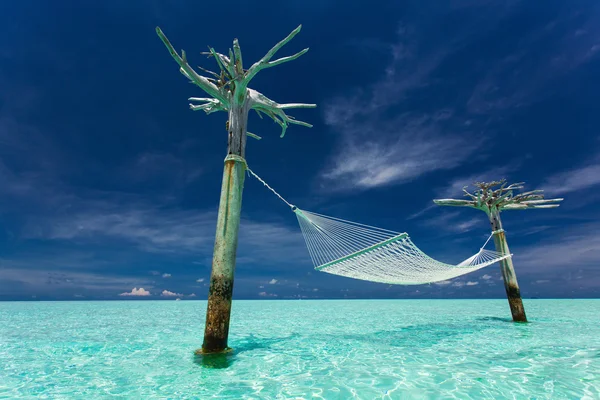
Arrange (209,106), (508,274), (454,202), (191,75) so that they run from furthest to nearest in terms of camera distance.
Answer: (454,202) → (508,274) → (209,106) → (191,75)

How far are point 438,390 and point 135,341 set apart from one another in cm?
803

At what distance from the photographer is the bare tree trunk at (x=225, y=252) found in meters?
5.80

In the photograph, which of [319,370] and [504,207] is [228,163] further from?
[504,207]

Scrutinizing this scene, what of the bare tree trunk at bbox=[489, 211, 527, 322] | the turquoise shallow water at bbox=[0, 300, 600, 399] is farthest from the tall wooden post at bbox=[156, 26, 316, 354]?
the bare tree trunk at bbox=[489, 211, 527, 322]

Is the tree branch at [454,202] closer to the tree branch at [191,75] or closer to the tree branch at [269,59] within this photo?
the tree branch at [269,59]

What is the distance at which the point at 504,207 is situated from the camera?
38.3 ft

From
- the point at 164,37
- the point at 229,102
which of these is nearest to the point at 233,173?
the point at 229,102

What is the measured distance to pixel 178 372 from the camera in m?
5.15

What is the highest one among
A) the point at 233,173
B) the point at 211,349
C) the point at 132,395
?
the point at 233,173

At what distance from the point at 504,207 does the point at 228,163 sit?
34.6 feet

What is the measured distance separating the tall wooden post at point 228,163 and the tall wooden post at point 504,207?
8887 mm

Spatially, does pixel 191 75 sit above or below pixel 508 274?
above

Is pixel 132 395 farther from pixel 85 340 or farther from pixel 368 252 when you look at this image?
pixel 85 340

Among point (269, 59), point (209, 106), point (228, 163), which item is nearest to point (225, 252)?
point (228, 163)
